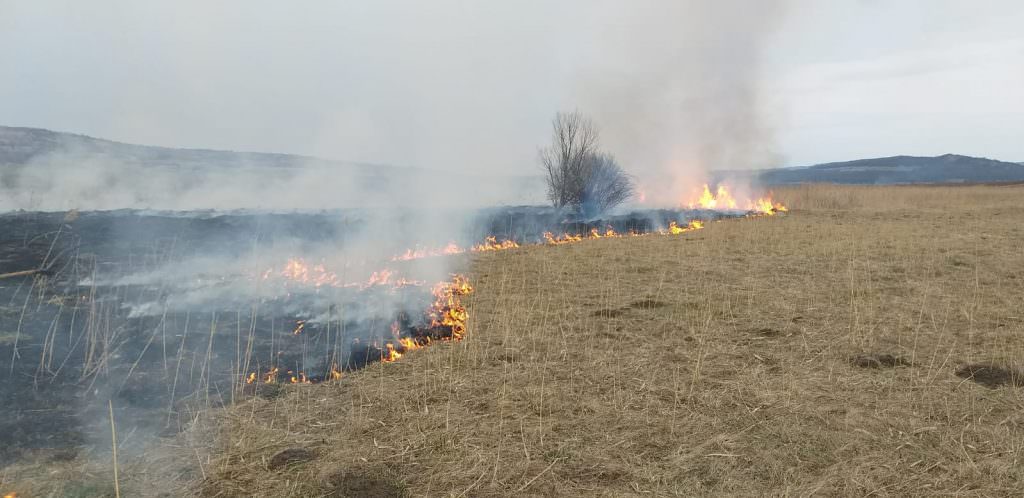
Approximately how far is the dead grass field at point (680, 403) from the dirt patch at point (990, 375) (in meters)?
0.13

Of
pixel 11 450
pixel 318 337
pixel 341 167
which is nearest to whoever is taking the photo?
pixel 11 450

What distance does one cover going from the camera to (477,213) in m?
23.3

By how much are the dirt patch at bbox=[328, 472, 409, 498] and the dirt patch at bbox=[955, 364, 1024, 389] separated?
17.8 feet

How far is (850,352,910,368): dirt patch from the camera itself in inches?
214

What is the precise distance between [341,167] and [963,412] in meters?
66.9

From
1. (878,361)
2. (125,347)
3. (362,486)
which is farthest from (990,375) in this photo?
(125,347)

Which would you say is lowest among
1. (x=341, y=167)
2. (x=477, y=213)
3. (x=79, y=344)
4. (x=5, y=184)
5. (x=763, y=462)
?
(x=763, y=462)

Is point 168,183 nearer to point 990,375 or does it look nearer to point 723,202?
point 723,202

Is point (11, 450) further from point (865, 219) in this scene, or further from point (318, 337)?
point (865, 219)

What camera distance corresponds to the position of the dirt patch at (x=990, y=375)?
4922 mm

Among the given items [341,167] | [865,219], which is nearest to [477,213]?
[865,219]

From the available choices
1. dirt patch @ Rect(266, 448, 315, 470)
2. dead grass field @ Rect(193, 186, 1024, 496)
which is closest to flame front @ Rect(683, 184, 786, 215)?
dead grass field @ Rect(193, 186, 1024, 496)

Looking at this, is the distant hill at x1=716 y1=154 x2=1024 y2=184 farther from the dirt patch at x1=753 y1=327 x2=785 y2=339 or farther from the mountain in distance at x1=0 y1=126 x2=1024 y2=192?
the dirt patch at x1=753 y1=327 x2=785 y2=339

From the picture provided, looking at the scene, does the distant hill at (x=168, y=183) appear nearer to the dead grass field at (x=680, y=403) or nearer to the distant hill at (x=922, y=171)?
the dead grass field at (x=680, y=403)
